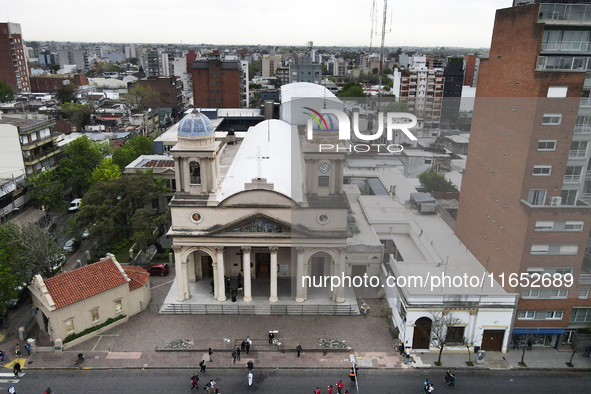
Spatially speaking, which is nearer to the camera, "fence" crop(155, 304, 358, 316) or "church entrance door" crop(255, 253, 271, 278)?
"fence" crop(155, 304, 358, 316)

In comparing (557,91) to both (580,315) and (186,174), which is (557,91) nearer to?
(580,315)

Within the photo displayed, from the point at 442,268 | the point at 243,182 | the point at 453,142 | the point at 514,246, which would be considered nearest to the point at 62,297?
the point at 243,182

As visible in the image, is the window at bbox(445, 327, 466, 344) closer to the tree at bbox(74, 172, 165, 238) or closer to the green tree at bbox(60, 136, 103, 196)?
the tree at bbox(74, 172, 165, 238)

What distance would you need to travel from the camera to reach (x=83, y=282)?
3662cm

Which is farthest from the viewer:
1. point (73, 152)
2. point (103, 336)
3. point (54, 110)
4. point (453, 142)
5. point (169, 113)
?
point (169, 113)

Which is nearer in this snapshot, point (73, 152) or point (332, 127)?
point (332, 127)

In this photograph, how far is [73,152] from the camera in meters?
64.9

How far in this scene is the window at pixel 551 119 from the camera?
102ft

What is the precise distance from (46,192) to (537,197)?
5534cm

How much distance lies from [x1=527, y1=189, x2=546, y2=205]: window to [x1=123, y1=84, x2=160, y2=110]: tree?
104 meters

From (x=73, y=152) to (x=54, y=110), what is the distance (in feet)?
146

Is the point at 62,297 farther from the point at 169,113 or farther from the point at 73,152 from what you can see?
the point at 169,113

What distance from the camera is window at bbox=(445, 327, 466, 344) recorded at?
115ft

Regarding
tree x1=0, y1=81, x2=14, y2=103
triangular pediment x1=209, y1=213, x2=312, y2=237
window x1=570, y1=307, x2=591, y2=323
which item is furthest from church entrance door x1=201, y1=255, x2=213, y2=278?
tree x1=0, y1=81, x2=14, y2=103
